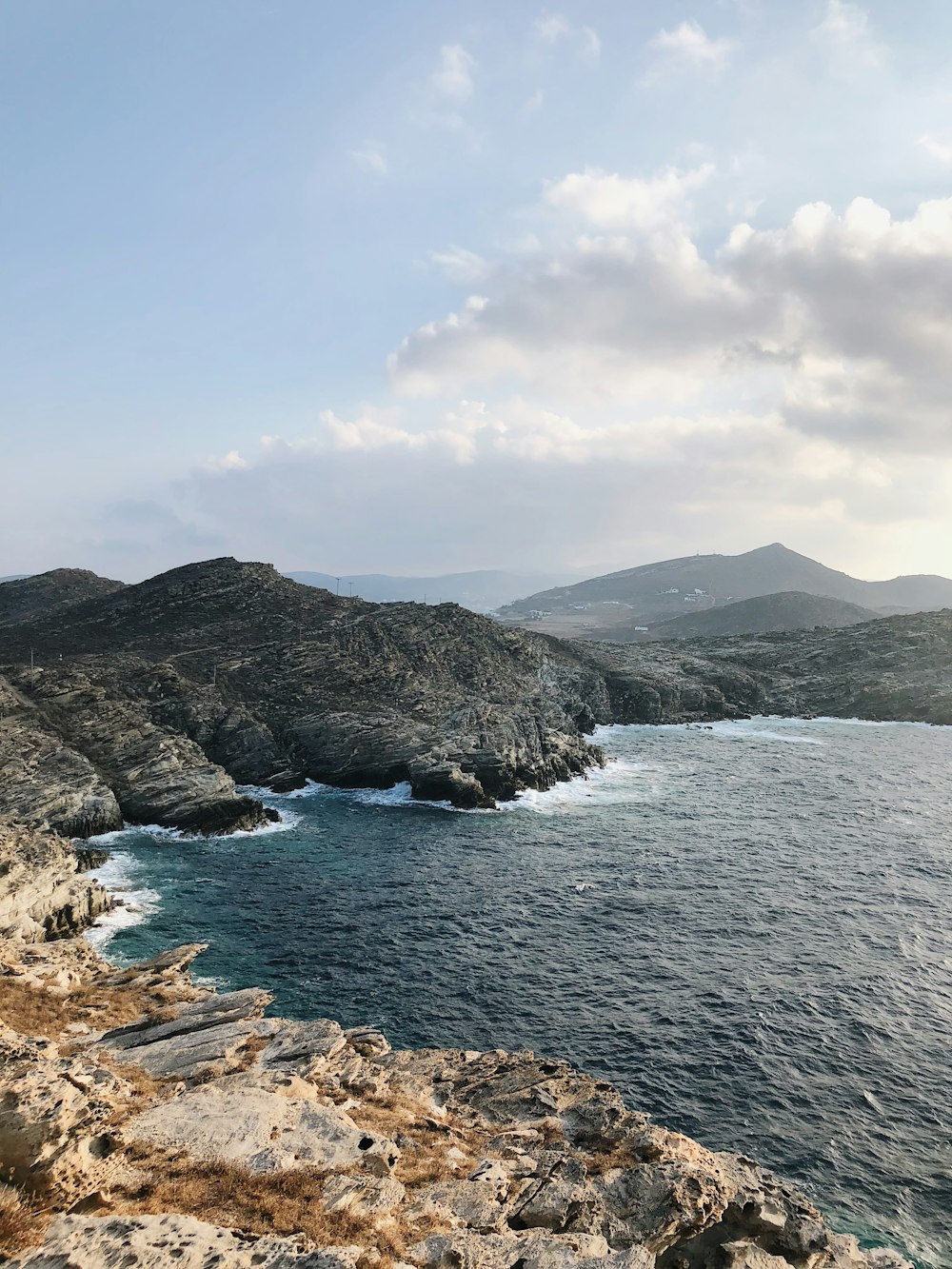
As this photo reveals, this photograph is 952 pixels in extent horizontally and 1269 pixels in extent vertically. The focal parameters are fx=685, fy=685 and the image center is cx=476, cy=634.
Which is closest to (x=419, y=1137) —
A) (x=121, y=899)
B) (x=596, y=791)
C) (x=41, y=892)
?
(x=41, y=892)

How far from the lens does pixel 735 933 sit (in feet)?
150

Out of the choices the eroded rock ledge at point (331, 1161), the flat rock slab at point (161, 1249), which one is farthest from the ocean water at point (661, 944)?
the flat rock slab at point (161, 1249)

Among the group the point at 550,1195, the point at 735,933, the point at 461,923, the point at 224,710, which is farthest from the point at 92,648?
the point at 550,1195

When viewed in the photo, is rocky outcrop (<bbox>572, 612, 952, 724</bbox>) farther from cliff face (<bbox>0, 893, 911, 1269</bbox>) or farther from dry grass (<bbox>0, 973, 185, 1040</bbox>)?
cliff face (<bbox>0, 893, 911, 1269</bbox>)

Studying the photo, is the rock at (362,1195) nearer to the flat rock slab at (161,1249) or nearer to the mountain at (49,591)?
the flat rock slab at (161,1249)

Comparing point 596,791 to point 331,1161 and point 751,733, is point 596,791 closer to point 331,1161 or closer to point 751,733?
point 751,733

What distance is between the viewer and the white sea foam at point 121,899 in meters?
45.5

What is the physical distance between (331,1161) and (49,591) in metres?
182

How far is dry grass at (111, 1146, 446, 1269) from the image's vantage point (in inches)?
606

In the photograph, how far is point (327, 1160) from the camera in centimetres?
1906

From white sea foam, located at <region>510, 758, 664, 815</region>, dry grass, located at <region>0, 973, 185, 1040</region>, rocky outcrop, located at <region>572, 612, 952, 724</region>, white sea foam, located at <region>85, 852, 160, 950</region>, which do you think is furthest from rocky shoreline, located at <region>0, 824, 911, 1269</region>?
rocky outcrop, located at <region>572, 612, 952, 724</region>

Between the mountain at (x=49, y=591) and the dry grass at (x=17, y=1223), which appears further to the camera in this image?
the mountain at (x=49, y=591)

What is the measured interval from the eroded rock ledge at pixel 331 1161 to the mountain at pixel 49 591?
149m

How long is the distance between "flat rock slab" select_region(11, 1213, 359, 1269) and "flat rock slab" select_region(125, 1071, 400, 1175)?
14.5 feet
